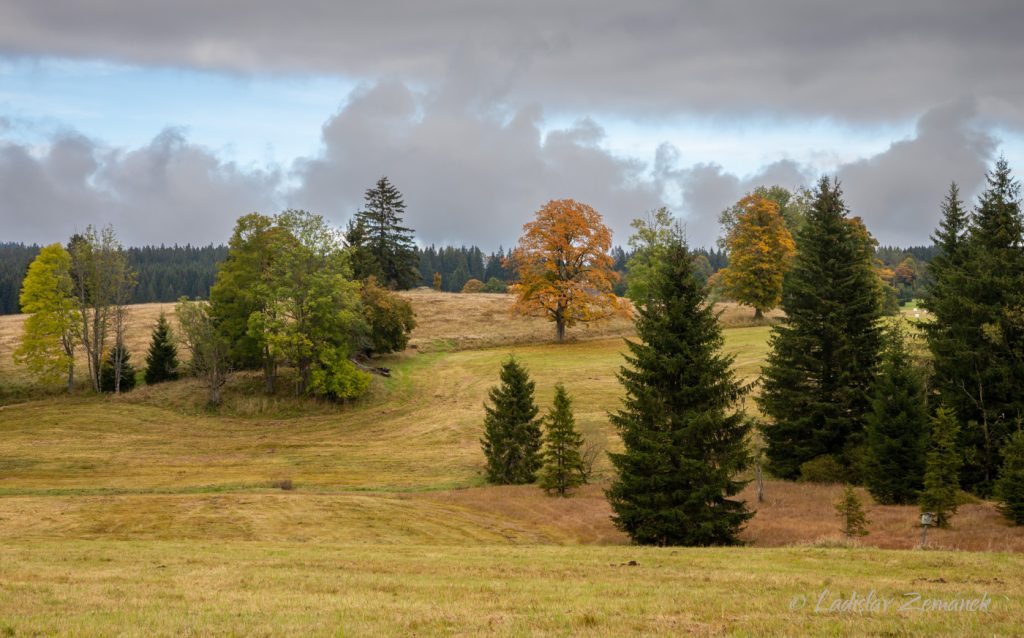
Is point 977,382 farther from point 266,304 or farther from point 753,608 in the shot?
point 266,304

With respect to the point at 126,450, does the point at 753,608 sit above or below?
above

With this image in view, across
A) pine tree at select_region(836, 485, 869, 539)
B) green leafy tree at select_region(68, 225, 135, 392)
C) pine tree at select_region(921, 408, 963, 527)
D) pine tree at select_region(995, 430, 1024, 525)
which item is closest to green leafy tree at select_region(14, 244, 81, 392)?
green leafy tree at select_region(68, 225, 135, 392)

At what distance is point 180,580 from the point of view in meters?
17.3

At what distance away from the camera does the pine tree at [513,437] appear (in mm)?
40125

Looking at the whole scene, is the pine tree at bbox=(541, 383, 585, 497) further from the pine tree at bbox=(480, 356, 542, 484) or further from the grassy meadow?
the pine tree at bbox=(480, 356, 542, 484)

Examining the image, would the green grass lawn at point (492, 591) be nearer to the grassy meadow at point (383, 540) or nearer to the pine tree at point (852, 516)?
the grassy meadow at point (383, 540)

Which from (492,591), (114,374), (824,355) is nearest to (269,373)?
(114,374)

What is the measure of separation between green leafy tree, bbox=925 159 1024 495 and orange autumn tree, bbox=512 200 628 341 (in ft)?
133

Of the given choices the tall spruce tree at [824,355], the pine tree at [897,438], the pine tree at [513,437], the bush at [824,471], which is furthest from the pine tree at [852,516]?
the pine tree at [513,437]

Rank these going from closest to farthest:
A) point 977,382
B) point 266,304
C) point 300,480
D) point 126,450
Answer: point 977,382
point 300,480
point 126,450
point 266,304

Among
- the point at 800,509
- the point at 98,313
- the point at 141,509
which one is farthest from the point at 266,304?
the point at 800,509

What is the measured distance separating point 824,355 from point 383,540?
86.2 feet

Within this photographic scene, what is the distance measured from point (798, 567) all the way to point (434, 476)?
2646 cm

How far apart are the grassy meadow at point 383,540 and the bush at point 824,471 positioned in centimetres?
113
